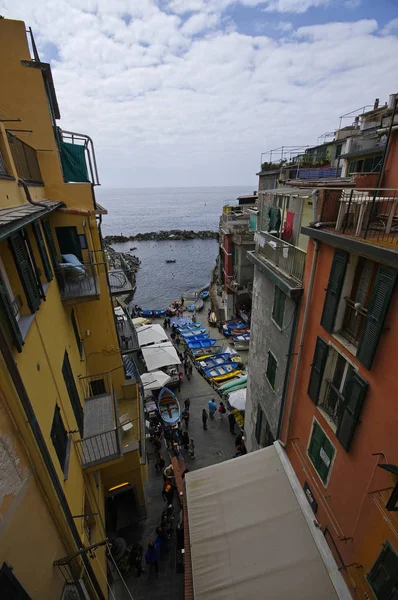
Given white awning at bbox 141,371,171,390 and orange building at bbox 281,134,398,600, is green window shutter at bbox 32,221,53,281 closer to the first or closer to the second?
orange building at bbox 281,134,398,600

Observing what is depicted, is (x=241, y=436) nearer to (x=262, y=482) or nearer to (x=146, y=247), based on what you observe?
(x=262, y=482)

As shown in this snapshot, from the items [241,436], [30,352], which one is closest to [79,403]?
[30,352]

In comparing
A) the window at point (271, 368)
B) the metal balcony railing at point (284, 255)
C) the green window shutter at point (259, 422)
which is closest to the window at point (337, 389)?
the metal balcony railing at point (284, 255)

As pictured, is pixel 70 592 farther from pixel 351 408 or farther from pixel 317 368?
pixel 317 368

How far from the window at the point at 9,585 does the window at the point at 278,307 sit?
8.31 meters

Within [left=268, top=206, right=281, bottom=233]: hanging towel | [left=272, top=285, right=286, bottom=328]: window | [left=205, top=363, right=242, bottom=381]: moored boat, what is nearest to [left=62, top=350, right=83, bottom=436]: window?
[left=272, top=285, right=286, bottom=328]: window

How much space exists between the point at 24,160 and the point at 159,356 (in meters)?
17.6

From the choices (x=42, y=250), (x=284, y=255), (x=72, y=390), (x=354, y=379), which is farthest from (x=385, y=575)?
(x=42, y=250)

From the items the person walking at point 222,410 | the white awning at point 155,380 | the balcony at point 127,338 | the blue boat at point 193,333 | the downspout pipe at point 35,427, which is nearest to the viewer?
the downspout pipe at point 35,427

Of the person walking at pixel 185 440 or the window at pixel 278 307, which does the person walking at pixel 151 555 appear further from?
the window at pixel 278 307

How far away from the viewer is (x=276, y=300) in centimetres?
992

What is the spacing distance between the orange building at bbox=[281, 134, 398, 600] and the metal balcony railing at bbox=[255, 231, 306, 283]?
721 millimetres

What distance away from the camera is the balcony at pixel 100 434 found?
7.77 m

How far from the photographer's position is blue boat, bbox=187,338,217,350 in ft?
94.0
